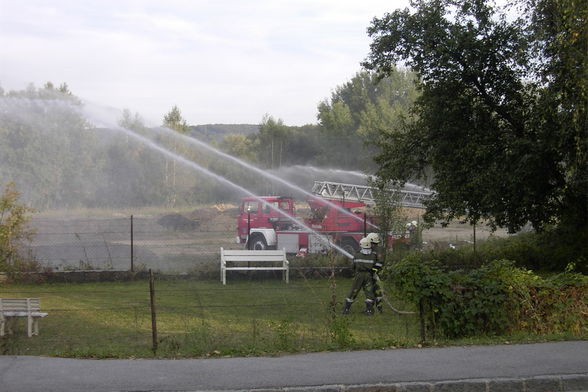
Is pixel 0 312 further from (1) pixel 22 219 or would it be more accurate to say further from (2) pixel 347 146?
(2) pixel 347 146

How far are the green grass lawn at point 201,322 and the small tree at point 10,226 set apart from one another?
75 centimetres

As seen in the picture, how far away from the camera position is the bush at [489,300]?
29.7ft

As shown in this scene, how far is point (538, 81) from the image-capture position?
1634 cm

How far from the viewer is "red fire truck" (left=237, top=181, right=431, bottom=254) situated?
21031 millimetres

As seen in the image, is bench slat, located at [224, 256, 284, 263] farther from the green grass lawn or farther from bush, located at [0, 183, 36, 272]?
bush, located at [0, 183, 36, 272]

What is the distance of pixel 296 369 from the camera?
7.47m

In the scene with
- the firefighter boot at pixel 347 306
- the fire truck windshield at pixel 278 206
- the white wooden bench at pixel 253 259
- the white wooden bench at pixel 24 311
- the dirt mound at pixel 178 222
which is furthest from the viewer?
the dirt mound at pixel 178 222

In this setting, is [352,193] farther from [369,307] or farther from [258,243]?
[369,307]

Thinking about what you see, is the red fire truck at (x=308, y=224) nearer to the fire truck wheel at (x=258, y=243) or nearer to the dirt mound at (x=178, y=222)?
the fire truck wheel at (x=258, y=243)

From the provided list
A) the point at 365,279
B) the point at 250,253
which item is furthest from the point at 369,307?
the point at 250,253

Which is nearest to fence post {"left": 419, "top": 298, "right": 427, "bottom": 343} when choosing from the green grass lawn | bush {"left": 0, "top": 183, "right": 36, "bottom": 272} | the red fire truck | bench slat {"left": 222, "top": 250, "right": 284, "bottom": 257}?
the green grass lawn

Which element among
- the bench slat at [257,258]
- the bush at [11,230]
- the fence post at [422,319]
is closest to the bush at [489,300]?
the fence post at [422,319]

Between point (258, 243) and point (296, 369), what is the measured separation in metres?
14.9

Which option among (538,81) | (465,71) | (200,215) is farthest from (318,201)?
(200,215)
